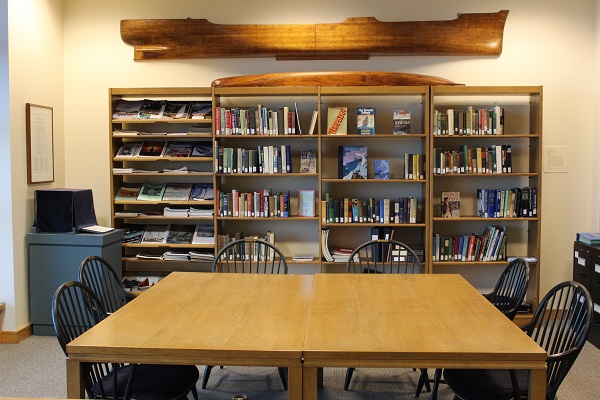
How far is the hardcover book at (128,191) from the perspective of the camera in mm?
5395

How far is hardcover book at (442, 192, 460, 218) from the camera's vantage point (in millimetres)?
5273

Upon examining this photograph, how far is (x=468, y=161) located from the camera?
5.13 meters

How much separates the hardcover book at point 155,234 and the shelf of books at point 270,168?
0.48m

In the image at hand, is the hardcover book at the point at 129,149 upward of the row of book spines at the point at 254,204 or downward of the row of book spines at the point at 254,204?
upward

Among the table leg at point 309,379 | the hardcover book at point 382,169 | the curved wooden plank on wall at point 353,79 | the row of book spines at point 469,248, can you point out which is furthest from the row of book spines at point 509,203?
the table leg at point 309,379

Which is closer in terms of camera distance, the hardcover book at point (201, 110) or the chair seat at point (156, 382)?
the chair seat at point (156, 382)

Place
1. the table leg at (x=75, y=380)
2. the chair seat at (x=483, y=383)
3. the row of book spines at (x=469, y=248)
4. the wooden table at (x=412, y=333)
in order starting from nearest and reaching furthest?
the wooden table at (x=412, y=333) → the table leg at (x=75, y=380) → the chair seat at (x=483, y=383) → the row of book spines at (x=469, y=248)

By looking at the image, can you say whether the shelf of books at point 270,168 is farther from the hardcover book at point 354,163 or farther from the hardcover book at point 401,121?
the hardcover book at point 401,121

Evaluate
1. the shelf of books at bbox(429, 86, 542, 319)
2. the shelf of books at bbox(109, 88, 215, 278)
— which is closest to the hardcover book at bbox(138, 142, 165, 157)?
the shelf of books at bbox(109, 88, 215, 278)

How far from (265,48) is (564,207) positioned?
9.58 ft

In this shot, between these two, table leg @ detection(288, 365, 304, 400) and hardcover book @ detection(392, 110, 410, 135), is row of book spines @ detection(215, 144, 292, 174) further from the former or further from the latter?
table leg @ detection(288, 365, 304, 400)

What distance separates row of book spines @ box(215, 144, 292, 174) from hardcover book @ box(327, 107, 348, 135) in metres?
0.39

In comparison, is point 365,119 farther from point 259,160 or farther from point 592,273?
point 592,273

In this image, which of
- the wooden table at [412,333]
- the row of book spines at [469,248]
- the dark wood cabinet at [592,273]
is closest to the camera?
the wooden table at [412,333]
